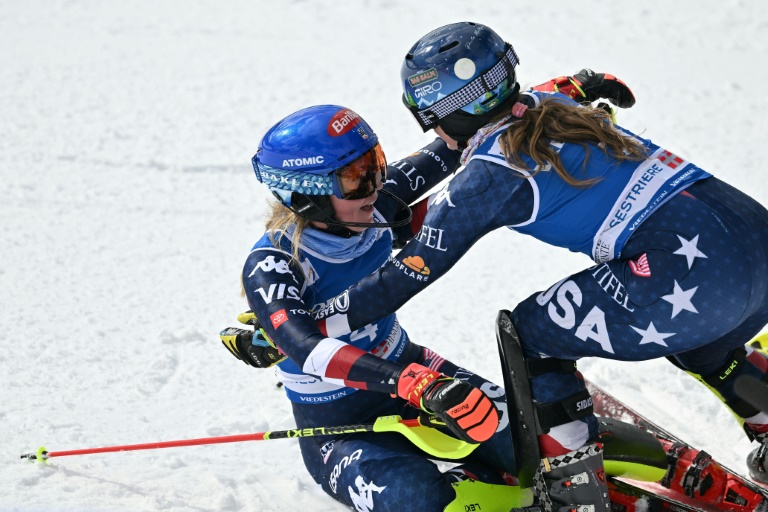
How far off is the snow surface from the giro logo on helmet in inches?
66.8

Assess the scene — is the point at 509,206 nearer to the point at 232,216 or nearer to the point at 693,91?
the point at 232,216

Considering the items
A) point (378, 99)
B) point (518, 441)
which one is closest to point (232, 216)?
point (378, 99)

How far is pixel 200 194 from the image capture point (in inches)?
331

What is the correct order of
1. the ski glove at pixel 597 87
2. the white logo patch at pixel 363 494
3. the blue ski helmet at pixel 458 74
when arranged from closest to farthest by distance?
the blue ski helmet at pixel 458 74 → the white logo patch at pixel 363 494 → the ski glove at pixel 597 87

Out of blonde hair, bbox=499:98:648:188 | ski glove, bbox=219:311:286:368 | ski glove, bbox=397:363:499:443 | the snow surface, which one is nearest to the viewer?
ski glove, bbox=397:363:499:443

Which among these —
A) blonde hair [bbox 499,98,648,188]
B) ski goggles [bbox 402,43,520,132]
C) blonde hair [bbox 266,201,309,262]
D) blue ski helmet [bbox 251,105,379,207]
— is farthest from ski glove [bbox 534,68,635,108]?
blonde hair [bbox 266,201,309,262]

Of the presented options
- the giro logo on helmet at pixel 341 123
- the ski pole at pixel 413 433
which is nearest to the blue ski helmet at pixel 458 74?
the giro logo on helmet at pixel 341 123

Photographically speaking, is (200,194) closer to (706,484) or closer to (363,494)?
(363,494)

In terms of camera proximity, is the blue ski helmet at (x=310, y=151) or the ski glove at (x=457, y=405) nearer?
the ski glove at (x=457, y=405)

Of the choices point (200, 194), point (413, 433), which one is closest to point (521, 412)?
point (413, 433)

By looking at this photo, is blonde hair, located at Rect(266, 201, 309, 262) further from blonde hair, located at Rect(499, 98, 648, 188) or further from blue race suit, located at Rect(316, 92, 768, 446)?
blonde hair, located at Rect(499, 98, 648, 188)

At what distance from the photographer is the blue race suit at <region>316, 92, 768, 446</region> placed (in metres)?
3.28

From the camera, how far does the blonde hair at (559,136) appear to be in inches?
132

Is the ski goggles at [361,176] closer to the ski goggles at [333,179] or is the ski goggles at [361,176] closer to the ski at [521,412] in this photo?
the ski goggles at [333,179]
